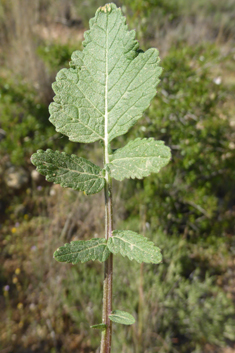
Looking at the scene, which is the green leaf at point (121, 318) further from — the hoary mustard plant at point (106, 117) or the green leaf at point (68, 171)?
the green leaf at point (68, 171)

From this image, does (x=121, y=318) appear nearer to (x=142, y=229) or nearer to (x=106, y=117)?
(x=106, y=117)

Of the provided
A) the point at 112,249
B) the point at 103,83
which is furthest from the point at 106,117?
the point at 112,249

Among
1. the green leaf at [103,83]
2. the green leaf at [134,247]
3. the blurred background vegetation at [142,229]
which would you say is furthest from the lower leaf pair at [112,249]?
the blurred background vegetation at [142,229]

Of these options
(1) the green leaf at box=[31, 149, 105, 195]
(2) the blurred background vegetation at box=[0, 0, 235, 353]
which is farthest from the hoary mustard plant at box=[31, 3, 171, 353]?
(2) the blurred background vegetation at box=[0, 0, 235, 353]

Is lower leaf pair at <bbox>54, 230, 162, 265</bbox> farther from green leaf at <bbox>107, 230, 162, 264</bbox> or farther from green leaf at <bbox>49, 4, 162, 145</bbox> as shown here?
green leaf at <bbox>49, 4, 162, 145</bbox>

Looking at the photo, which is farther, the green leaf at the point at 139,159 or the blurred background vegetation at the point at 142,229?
the blurred background vegetation at the point at 142,229
